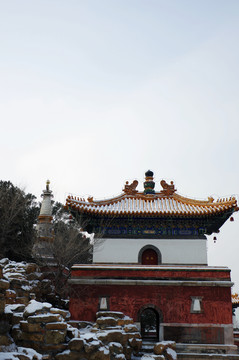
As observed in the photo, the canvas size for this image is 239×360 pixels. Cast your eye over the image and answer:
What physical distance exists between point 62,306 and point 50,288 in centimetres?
115

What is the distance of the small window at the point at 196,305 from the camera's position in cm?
1512

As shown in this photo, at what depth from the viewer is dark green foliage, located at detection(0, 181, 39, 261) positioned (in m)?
22.9

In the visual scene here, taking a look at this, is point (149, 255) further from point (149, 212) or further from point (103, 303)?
point (103, 303)

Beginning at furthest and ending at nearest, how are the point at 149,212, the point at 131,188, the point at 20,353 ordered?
1. the point at 131,188
2. the point at 149,212
3. the point at 20,353

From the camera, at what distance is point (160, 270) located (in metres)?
15.8

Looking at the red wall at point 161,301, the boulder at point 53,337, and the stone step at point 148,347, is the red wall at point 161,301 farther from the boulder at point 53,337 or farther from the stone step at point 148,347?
the boulder at point 53,337

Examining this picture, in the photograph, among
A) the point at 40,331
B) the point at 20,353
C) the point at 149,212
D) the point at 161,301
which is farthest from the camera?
the point at 149,212

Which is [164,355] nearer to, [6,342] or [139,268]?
[139,268]

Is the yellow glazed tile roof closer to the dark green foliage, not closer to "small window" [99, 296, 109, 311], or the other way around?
"small window" [99, 296, 109, 311]

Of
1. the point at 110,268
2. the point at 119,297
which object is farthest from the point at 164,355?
the point at 110,268

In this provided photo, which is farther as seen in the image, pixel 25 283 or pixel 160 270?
pixel 25 283

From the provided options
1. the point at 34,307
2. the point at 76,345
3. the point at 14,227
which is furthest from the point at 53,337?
the point at 14,227

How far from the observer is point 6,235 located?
22969 mm

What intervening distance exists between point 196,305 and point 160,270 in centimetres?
208
